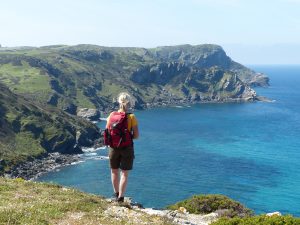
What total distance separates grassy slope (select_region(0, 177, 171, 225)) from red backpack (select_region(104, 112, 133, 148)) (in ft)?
9.66

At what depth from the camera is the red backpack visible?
17.2 m

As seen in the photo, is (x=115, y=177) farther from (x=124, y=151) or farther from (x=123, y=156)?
(x=124, y=151)

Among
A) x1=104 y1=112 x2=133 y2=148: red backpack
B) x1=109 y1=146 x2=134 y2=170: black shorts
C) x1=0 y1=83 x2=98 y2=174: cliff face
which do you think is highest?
x1=104 y1=112 x2=133 y2=148: red backpack

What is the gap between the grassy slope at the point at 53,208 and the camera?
15719 mm

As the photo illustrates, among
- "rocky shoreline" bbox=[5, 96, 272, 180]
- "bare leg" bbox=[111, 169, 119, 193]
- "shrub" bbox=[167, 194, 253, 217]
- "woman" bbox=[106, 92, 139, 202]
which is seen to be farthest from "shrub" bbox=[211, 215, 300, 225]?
"rocky shoreline" bbox=[5, 96, 272, 180]

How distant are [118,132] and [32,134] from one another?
555ft

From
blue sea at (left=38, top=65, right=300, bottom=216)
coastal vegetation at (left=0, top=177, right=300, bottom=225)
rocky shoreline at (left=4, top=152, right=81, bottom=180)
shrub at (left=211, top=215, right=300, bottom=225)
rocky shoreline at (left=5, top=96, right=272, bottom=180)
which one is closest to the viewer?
coastal vegetation at (left=0, top=177, right=300, bottom=225)

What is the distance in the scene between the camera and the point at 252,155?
157 m

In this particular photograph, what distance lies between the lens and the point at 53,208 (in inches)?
679

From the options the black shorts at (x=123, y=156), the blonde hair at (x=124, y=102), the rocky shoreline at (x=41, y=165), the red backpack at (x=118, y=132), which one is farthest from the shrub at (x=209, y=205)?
the rocky shoreline at (x=41, y=165)

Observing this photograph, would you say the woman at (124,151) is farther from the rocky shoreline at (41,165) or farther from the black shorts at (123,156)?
the rocky shoreline at (41,165)

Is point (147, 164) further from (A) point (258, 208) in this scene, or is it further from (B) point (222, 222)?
(B) point (222, 222)

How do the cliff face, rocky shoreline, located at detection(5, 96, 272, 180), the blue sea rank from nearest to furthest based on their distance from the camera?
the blue sea, rocky shoreline, located at detection(5, 96, 272, 180), the cliff face

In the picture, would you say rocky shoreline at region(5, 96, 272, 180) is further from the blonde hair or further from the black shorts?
the blonde hair
